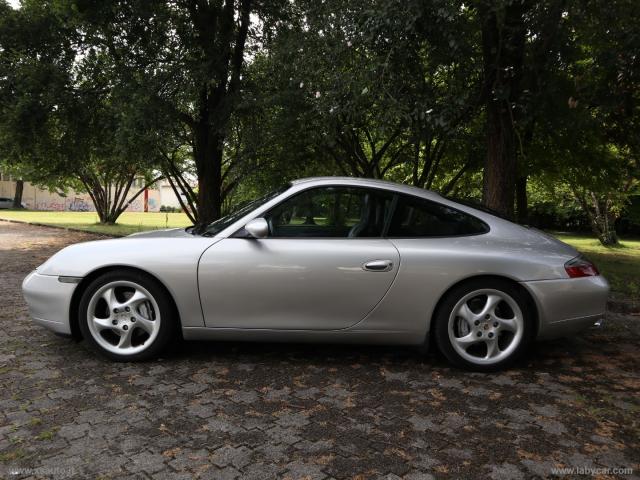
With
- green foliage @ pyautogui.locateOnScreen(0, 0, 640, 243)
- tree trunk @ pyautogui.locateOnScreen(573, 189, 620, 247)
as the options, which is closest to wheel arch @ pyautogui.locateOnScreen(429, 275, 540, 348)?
green foliage @ pyautogui.locateOnScreen(0, 0, 640, 243)

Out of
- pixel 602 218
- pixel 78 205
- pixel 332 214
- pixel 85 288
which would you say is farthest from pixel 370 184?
pixel 78 205

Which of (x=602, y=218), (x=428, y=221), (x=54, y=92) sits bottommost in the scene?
(x=428, y=221)

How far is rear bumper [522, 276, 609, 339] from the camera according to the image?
3.78 m

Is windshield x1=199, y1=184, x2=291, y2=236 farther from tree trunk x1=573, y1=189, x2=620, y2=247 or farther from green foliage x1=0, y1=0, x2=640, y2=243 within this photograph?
tree trunk x1=573, y1=189, x2=620, y2=247

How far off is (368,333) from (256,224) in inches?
46.0

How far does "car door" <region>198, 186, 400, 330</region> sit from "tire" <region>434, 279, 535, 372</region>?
1.74 ft

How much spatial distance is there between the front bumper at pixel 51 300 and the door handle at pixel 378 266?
2.24 metres

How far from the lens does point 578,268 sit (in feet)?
12.7

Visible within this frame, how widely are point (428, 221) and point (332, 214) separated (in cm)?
75

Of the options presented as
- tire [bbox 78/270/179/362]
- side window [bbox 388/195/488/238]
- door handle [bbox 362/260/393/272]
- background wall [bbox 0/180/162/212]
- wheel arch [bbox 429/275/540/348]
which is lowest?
tire [bbox 78/270/179/362]

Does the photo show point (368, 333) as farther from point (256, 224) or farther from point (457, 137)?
point (457, 137)

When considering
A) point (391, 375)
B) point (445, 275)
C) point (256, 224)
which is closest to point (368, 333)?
point (391, 375)

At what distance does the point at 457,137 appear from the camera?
1200 cm

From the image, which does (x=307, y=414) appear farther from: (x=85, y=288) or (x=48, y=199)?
(x=48, y=199)
